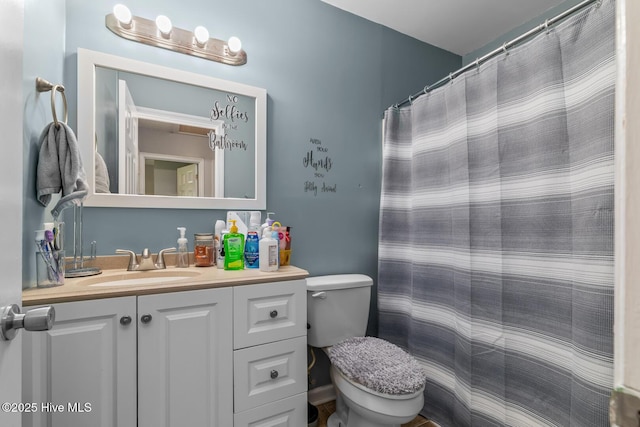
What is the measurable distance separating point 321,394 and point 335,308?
0.62 metres

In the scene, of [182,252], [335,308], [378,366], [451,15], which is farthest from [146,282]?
[451,15]

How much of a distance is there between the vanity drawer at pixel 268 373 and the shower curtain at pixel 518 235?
796mm

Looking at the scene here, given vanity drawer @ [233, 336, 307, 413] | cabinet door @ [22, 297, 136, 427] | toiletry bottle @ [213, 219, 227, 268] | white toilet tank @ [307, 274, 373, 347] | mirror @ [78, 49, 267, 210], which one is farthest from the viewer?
white toilet tank @ [307, 274, 373, 347]

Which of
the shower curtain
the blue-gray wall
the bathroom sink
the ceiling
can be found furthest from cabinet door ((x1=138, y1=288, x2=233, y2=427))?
the ceiling

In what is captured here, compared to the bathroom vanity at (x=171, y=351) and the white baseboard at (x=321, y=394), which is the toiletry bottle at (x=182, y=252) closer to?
the bathroom vanity at (x=171, y=351)

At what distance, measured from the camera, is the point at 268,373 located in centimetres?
124

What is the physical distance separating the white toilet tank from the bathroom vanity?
0.85ft

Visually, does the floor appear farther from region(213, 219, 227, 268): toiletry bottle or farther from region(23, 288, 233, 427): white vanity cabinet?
region(213, 219, 227, 268): toiletry bottle

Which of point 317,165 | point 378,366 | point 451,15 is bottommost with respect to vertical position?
point 378,366

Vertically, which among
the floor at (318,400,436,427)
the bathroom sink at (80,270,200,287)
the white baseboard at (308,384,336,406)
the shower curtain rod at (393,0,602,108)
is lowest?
the floor at (318,400,436,427)

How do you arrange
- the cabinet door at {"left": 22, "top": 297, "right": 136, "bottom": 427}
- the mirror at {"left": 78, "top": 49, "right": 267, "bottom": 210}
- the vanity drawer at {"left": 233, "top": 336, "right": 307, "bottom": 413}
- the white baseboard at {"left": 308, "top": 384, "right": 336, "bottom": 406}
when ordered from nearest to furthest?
the cabinet door at {"left": 22, "top": 297, "right": 136, "bottom": 427} < the vanity drawer at {"left": 233, "top": 336, "right": 307, "bottom": 413} < the mirror at {"left": 78, "top": 49, "right": 267, "bottom": 210} < the white baseboard at {"left": 308, "top": 384, "right": 336, "bottom": 406}

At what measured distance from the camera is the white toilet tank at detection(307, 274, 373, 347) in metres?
1.58

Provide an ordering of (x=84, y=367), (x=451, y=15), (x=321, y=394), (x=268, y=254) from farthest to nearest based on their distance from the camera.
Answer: (x=451, y=15), (x=321, y=394), (x=268, y=254), (x=84, y=367)

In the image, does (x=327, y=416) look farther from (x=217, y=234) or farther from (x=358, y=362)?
(x=217, y=234)
